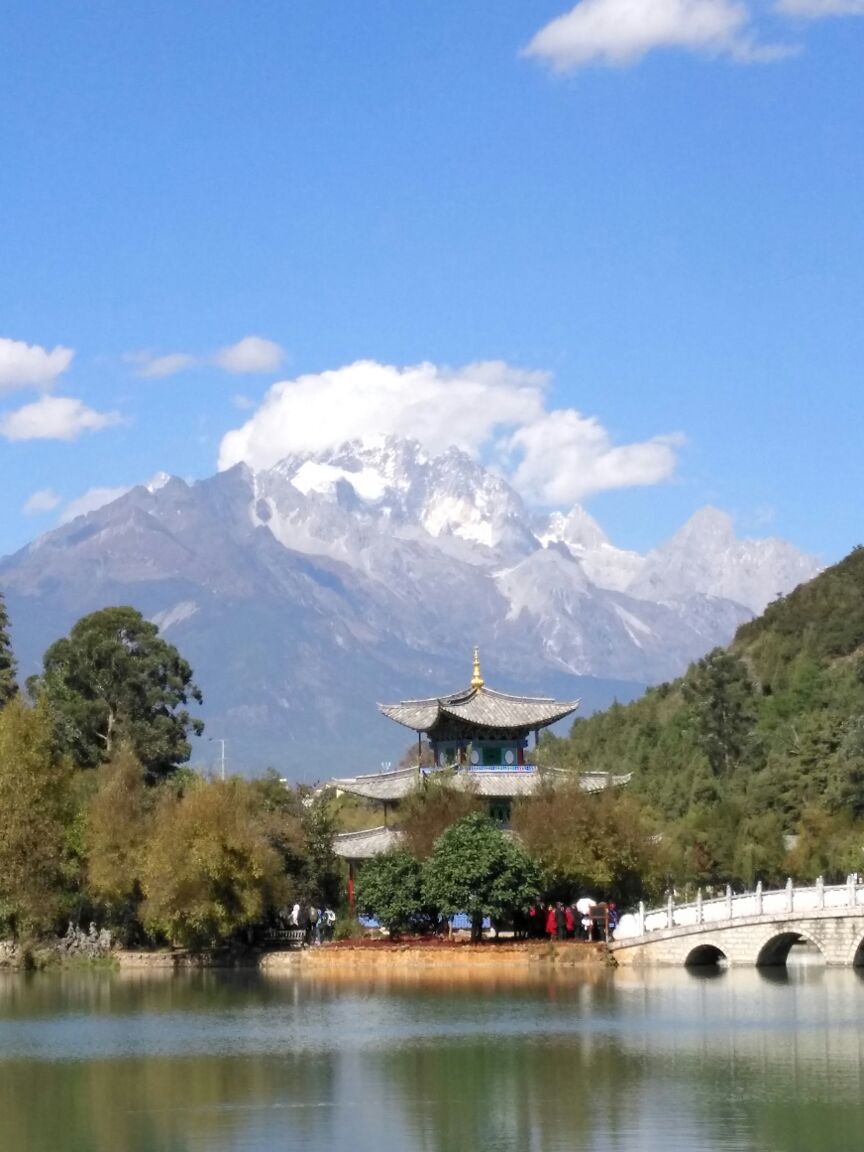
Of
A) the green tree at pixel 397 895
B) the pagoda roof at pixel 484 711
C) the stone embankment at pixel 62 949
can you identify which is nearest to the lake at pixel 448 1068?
the green tree at pixel 397 895

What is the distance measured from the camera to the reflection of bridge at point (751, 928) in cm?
4684

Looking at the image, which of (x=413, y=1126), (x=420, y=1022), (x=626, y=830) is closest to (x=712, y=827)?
(x=626, y=830)

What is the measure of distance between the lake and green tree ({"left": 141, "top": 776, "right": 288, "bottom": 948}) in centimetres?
790

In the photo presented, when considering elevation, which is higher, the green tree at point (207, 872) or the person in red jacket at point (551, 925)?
the green tree at point (207, 872)

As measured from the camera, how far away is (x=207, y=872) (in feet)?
174

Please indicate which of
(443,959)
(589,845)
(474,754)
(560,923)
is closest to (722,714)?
(474,754)

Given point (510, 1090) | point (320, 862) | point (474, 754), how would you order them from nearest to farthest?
1. point (510, 1090)
2. point (320, 862)
3. point (474, 754)

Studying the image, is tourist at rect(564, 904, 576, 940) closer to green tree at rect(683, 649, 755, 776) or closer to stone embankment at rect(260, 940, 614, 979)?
stone embankment at rect(260, 940, 614, 979)

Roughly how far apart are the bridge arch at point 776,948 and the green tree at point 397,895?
9.30m

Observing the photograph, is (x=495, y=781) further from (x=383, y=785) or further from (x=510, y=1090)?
(x=510, y=1090)

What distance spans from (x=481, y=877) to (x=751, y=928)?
6817 mm

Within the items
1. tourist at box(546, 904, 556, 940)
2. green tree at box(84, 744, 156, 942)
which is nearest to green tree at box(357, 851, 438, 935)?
tourist at box(546, 904, 556, 940)

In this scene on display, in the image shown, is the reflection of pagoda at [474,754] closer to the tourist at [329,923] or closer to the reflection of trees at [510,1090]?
the tourist at [329,923]

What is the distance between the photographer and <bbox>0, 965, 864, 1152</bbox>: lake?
81.1 feet
